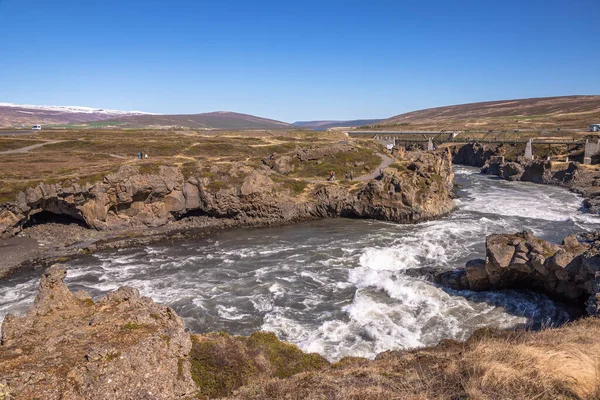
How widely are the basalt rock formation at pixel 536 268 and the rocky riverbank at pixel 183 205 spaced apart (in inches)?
920

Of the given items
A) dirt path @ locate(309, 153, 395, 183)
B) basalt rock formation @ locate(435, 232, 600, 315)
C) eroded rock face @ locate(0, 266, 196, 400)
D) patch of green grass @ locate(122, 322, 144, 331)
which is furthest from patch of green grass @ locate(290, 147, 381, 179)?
patch of green grass @ locate(122, 322, 144, 331)

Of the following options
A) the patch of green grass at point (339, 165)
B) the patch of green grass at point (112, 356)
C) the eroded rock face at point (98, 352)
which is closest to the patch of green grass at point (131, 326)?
the eroded rock face at point (98, 352)

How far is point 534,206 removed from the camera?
2208 inches

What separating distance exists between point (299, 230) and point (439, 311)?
24.9 m

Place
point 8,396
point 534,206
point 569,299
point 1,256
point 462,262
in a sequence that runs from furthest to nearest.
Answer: point 534,206
point 1,256
point 462,262
point 569,299
point 8,396

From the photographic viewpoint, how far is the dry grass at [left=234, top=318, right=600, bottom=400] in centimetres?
800

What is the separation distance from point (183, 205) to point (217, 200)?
4535 mm

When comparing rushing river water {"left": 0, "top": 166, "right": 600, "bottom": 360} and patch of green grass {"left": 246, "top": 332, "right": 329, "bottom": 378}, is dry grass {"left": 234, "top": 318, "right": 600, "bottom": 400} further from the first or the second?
rushing river water {"left": 0, "top": 166, "right": 600, "bottom": 360}

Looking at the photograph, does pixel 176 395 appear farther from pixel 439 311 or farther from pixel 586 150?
pixel 586 150

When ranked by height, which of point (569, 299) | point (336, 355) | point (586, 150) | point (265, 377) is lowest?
point (336, 355)

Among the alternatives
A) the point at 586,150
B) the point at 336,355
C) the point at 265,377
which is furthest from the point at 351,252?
the point at 586,150

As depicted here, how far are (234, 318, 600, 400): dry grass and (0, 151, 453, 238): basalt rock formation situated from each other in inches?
1563

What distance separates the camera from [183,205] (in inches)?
1989

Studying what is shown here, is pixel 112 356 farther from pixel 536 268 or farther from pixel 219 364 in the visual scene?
pixel 536 268
